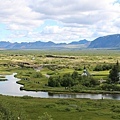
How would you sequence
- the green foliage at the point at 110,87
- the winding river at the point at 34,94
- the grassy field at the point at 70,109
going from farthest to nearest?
the green foliage at the point at 110,87
the winding river at the point at 34,94
the grassy field at the point at 70,109

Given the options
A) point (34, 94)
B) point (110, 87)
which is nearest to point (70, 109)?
point (34, 94)

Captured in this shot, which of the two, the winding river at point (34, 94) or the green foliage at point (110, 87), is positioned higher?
the green foliage at point (110, 87)

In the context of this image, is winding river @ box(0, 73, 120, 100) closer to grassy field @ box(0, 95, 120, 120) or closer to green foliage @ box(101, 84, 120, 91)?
green foliage @ box(101, 84, 120, 91)

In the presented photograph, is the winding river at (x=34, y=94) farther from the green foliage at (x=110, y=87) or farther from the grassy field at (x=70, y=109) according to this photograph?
the grassy field at (x=70, y=109)

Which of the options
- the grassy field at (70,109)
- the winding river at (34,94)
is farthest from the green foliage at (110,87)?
the grassy field at (70,109)

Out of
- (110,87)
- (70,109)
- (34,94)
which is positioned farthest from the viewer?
(110,87)

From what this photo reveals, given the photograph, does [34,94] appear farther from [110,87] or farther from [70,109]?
[70,109]

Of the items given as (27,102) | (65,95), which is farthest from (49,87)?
(27,102)

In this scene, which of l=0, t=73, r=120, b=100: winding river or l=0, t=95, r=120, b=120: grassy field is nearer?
l=0, t=95, r=120, b=120: grassy field

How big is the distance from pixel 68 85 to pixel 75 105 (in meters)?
40.4

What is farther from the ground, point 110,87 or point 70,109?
point 110,87

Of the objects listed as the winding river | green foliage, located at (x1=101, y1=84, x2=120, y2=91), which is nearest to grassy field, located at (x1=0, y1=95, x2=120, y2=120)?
the winding river

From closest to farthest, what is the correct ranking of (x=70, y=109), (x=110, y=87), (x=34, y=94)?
(x=70, y=109) < (x=34, y=94) < (x=110, y=87)

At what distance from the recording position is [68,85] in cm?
11244
